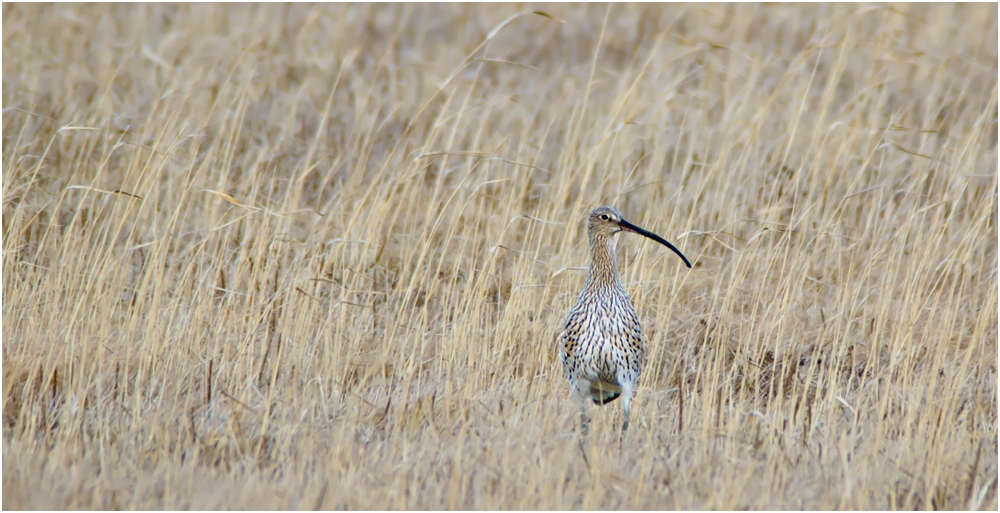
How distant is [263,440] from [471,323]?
126 centimetres

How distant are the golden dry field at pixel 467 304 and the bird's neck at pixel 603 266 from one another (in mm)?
480

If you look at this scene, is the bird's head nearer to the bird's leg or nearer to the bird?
the bird

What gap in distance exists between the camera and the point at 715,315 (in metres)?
5.18

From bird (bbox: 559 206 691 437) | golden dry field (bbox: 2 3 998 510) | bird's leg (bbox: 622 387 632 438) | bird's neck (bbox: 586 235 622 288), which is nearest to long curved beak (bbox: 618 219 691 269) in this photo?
bird (bbox: 559 206 691 437)

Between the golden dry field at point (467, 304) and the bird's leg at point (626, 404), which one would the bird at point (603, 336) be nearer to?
the bird's leg at point (626, 404)

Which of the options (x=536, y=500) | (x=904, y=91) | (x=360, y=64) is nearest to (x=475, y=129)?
(x=360, y=64)

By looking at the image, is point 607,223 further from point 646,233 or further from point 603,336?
point 603,336

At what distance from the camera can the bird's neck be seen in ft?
14.5

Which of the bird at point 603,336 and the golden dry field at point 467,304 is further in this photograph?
the bird at point 603,336

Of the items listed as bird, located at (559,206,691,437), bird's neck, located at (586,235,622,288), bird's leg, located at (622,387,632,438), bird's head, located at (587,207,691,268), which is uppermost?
bird's head, located at (587,207,691,268)

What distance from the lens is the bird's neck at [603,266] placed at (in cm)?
441

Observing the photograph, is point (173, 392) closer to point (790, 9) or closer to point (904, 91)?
point (904, 91)

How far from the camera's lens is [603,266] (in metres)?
4.42

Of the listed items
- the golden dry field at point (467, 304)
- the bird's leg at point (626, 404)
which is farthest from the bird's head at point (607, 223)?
the bird's leg at point (626, 404)
